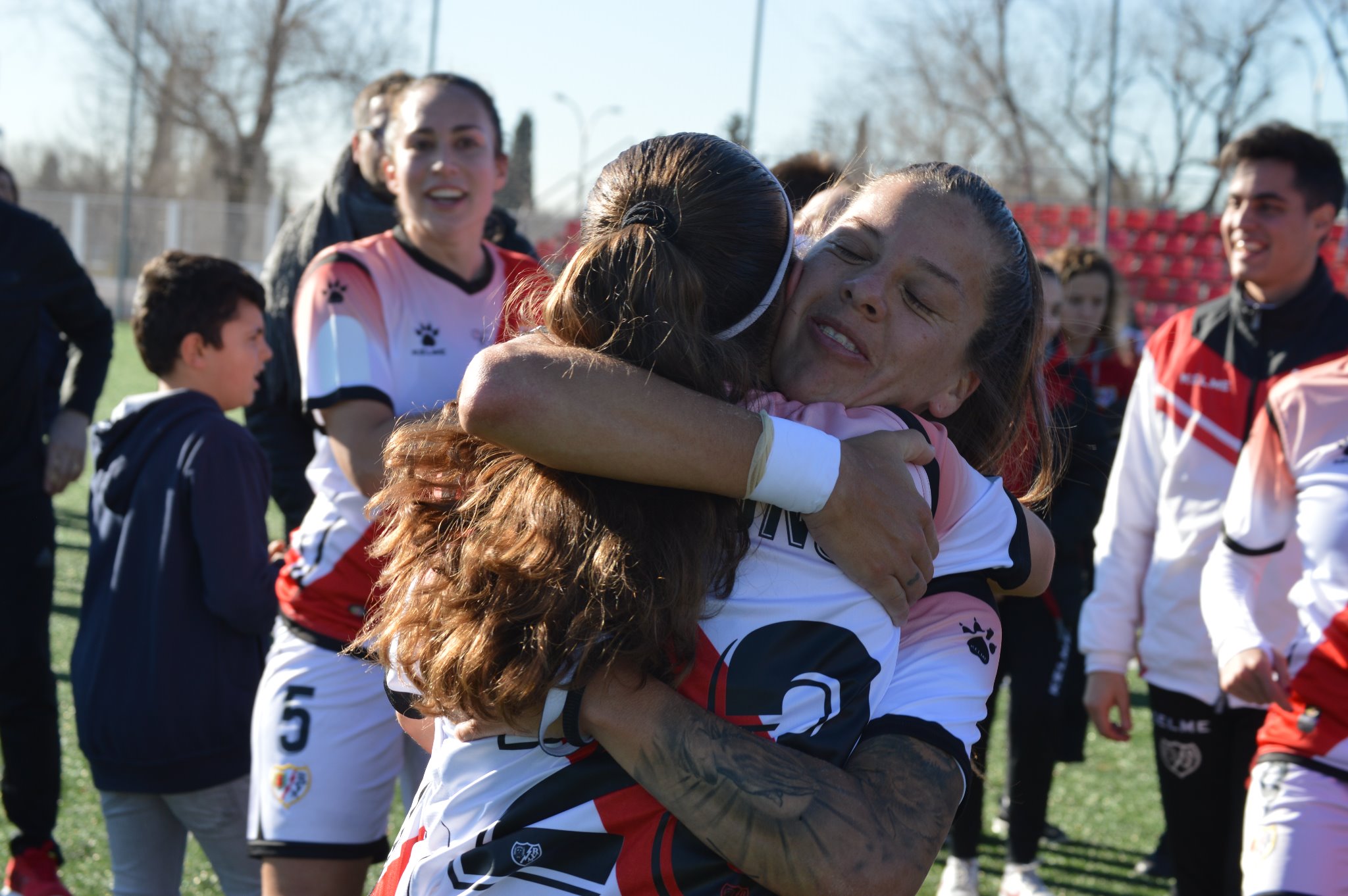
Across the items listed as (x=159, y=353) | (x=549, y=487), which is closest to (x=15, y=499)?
(x=159, y=353)

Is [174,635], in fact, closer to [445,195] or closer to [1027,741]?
[445,195]

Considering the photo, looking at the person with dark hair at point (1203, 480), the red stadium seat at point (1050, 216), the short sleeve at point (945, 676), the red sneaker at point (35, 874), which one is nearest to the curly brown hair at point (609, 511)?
the short sleeve at point (945, 676)

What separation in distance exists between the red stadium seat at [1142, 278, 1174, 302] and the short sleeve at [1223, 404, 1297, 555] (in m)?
22.3

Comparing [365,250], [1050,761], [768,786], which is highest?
[365,250]

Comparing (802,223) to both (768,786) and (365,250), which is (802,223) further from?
(365,250)

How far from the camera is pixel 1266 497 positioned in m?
2.90

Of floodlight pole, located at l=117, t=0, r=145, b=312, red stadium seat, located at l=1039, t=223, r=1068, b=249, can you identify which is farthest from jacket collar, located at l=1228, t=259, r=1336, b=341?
floodlight pole, located at l=117, t=0, r=145, b=312

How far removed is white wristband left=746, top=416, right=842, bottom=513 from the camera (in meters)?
1.33

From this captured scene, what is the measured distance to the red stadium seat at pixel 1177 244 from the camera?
957 inches

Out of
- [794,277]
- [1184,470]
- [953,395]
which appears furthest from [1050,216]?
[794,277]

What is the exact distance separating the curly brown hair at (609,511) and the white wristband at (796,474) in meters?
0.07

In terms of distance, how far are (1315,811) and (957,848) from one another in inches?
72.8

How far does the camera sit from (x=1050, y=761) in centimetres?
438

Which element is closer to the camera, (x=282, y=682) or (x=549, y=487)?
(x=549, y=487)
